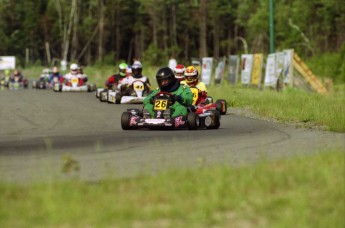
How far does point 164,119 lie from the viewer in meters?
15.9

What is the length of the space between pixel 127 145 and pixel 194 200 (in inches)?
210

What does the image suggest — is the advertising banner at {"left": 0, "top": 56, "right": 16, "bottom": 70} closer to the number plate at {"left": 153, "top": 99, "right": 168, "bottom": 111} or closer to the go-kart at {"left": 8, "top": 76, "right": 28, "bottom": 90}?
the go-kart at {"left": 8, "top": 76, "right": 28, "bottom": 90}

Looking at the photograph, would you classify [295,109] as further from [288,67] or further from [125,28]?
[125,28]

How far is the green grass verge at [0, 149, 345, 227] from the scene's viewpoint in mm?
6684


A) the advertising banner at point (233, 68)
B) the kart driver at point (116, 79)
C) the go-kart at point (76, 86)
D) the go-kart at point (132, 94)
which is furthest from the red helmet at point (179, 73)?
the advertising banner at point (233, 68)

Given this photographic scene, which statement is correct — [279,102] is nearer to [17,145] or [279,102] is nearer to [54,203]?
[17,145]

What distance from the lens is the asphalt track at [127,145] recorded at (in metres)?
9.70

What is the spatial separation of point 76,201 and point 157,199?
718mm

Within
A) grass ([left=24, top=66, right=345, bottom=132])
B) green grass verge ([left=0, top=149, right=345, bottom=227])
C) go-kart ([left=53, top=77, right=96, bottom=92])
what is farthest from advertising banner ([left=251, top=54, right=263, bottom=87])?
green grass verge ([left=0, top=149, right=345, bottom=227])

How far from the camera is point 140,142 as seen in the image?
13102mm

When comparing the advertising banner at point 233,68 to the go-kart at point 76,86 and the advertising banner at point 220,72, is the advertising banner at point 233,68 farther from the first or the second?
the go-kart at point 76,86

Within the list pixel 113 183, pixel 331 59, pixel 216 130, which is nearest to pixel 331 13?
pixel 331 59

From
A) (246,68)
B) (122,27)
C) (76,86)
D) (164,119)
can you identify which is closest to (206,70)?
(246,68)

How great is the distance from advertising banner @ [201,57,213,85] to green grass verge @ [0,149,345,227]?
32146 millimetres
